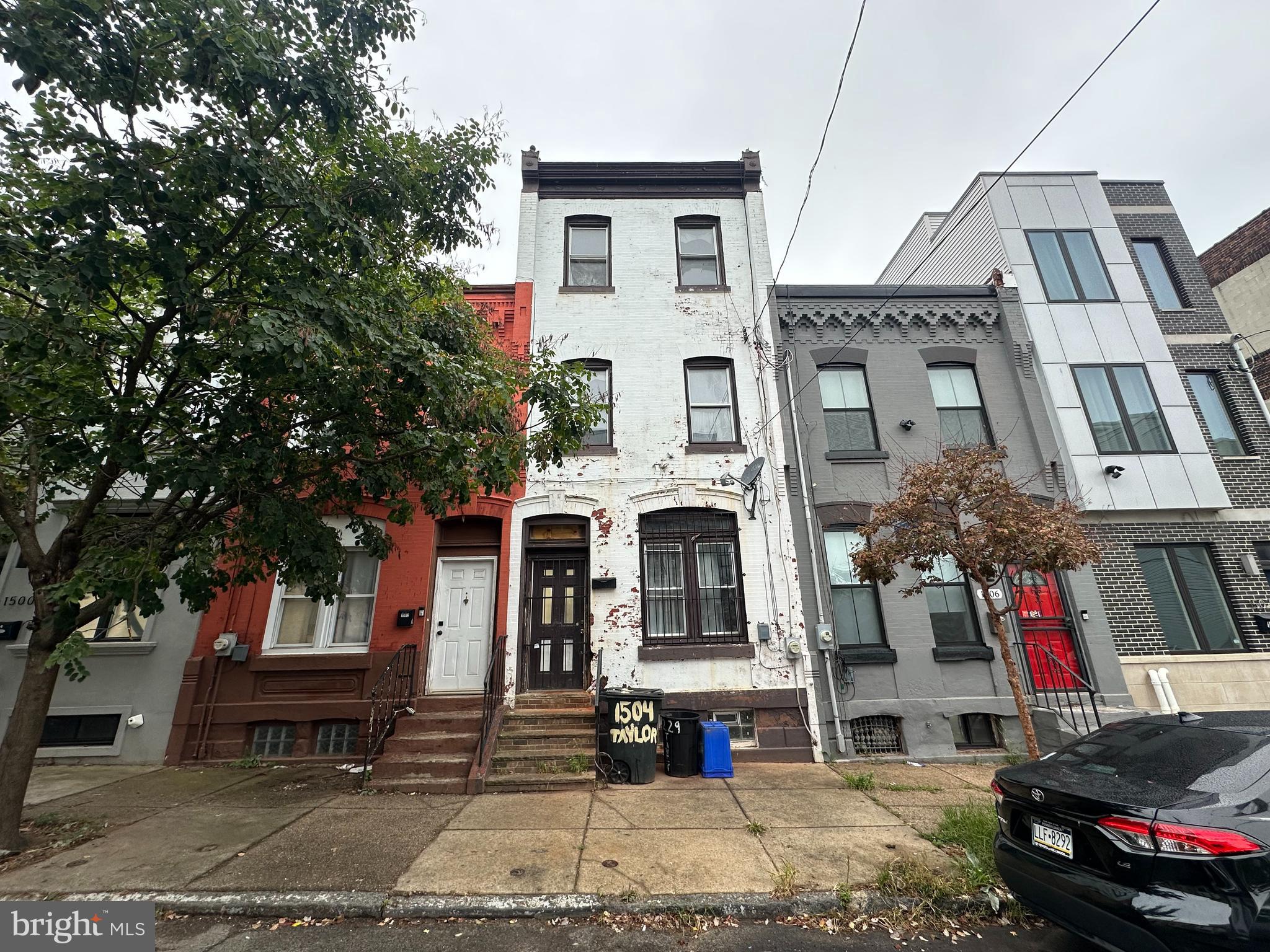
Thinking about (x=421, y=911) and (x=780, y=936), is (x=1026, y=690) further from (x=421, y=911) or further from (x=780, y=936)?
(x=421, y=911)

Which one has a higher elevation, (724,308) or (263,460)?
(724,308)

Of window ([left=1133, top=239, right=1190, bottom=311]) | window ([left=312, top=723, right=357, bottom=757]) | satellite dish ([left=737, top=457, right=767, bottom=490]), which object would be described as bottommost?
window ([left=312, top=723, right=357, bottom=757])

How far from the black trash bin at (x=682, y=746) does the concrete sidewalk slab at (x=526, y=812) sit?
1.32 metres

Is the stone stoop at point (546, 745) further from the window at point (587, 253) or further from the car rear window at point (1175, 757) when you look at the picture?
the window at point (587, 253)

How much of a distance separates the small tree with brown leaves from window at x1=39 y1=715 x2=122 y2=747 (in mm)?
11295

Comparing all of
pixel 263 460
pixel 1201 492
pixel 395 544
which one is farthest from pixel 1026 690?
pixel 263 460

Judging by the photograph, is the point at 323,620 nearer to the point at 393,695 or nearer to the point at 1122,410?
the point at 393,695

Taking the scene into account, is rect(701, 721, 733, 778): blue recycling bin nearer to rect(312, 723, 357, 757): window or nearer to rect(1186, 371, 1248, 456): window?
rect(312, 723, 357, 757): window

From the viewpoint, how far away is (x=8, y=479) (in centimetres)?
688

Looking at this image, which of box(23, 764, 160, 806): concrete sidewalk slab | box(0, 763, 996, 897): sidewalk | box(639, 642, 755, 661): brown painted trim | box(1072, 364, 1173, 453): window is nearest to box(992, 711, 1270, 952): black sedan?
box(0, 763, 996, 897): sidewalk

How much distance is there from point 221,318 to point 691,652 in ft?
23.4

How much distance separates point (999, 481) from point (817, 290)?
5.49 m

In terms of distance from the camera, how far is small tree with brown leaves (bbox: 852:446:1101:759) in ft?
18.8

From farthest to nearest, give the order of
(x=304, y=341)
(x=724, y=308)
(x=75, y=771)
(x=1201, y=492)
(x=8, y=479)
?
(x=724, y=308) < (x=1201, y=492) < (x=75, y=771) < (x=8, y=479) < (x=304, y=341)
